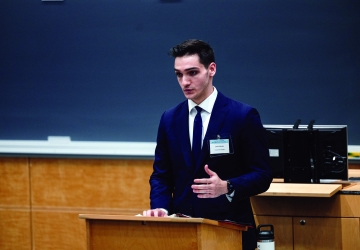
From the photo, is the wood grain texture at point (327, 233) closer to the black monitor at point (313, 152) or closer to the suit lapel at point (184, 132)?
the black monitor at point (313, 152)

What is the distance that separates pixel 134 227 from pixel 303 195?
218cm

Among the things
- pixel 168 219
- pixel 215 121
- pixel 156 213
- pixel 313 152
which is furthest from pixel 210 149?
pixel 313 152

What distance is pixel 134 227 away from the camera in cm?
246

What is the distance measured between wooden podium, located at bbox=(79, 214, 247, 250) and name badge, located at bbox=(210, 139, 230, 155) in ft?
1.36

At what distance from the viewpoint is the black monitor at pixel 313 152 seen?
4879 millimetres

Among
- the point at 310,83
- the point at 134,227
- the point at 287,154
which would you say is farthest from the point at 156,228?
the point at 310,83

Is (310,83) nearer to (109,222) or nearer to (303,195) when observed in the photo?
(303,195)

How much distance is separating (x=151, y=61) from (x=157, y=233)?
349 cm

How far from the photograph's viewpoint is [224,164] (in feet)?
9.53

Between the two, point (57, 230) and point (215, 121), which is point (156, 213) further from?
point (57, 230)

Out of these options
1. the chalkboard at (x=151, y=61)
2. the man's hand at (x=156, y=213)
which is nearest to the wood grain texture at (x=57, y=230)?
the chalkboard at (x=151, y=61)

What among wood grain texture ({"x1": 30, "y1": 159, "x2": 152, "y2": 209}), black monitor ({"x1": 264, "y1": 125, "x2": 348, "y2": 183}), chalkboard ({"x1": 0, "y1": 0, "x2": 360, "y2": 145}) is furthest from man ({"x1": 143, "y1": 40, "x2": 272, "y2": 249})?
wood grain texture ({"x1": 30, "y1": 159, "x2": 152, "y2": 209})

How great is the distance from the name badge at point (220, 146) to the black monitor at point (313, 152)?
2114mm

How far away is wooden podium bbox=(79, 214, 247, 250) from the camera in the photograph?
93.9 inches
